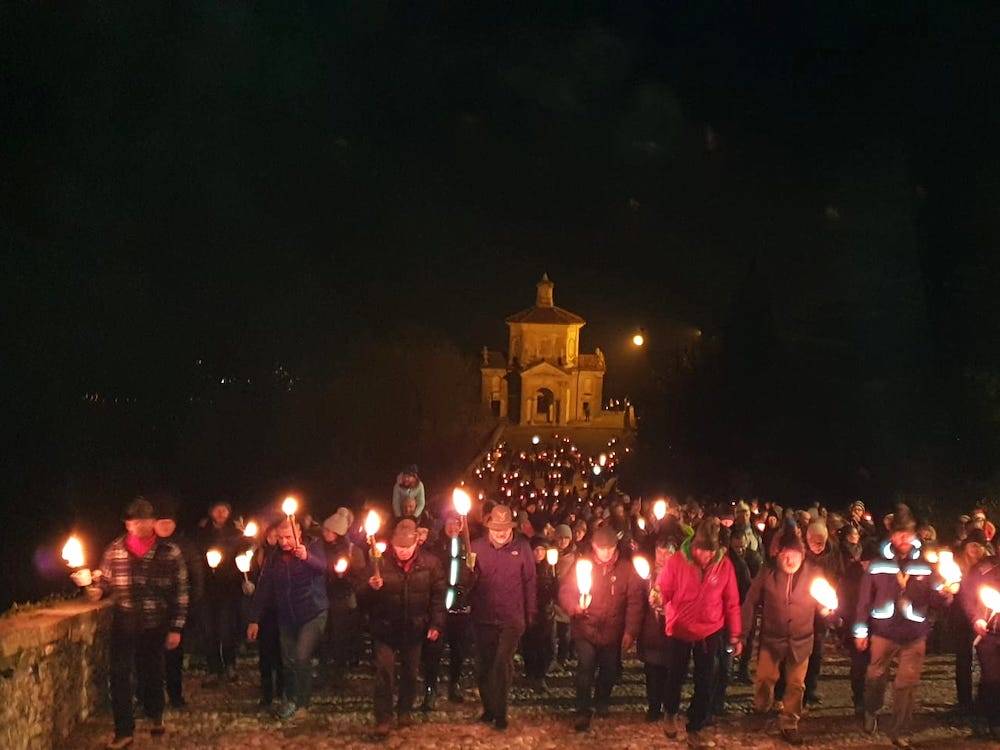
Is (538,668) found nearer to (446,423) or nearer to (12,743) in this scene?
(12,743)

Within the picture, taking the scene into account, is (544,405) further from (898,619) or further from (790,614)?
(898,619)

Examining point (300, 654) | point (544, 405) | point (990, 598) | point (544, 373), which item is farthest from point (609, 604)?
point (544, 405)

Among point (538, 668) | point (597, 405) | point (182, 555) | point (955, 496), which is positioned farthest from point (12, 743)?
point (597, 405)

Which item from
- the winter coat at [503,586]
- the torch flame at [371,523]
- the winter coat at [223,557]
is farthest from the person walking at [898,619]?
the winter coat at [223,557]

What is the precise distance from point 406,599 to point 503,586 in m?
0.78

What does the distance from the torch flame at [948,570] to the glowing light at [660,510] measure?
5.41 m

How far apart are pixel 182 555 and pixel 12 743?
69.6 inches

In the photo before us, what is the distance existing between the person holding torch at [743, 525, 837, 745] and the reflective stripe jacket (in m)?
0.30

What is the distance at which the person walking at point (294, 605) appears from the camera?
871cm

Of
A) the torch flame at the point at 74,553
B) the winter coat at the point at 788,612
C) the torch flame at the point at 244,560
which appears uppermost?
the torch flame at the point at 74,553

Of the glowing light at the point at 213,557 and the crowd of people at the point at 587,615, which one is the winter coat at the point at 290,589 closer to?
the crowd of people at the point at 587,615

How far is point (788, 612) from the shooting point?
8.58 meters

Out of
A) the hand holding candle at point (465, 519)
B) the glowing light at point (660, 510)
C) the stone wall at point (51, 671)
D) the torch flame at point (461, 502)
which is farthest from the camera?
the glowing light at point (660, 510)

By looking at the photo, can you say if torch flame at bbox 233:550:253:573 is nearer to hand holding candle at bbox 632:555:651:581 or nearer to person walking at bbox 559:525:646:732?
person walking at bbox 559:525:646:732
